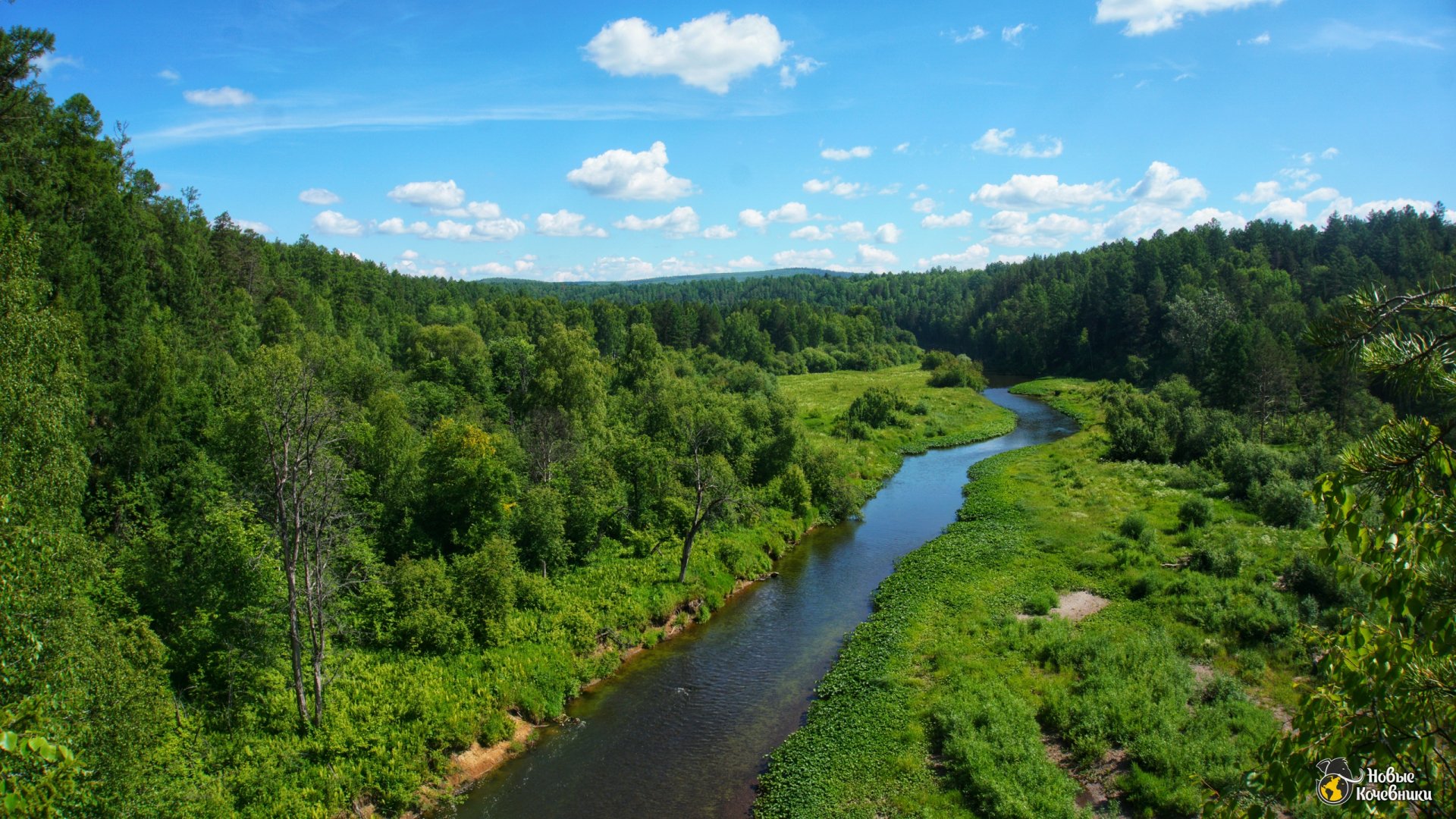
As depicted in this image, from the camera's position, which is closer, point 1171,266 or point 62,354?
point 62,354

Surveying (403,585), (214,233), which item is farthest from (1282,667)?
(214,233)

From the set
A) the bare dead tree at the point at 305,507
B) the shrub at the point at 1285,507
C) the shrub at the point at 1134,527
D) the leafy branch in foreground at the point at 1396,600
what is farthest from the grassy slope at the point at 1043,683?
the bare dead tree at the point at 305,507

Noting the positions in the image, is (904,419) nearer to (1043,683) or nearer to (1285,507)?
(1285,507)

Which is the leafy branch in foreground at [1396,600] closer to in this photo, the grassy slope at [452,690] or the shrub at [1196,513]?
the grassy slope at [452,690]

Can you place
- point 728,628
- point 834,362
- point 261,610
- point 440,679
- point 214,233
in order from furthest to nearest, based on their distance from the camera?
point 834,362 < point 214,233 < point 728,628 < point 440,679 < point 261,610

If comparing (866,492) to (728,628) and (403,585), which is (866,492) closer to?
(728,628)
